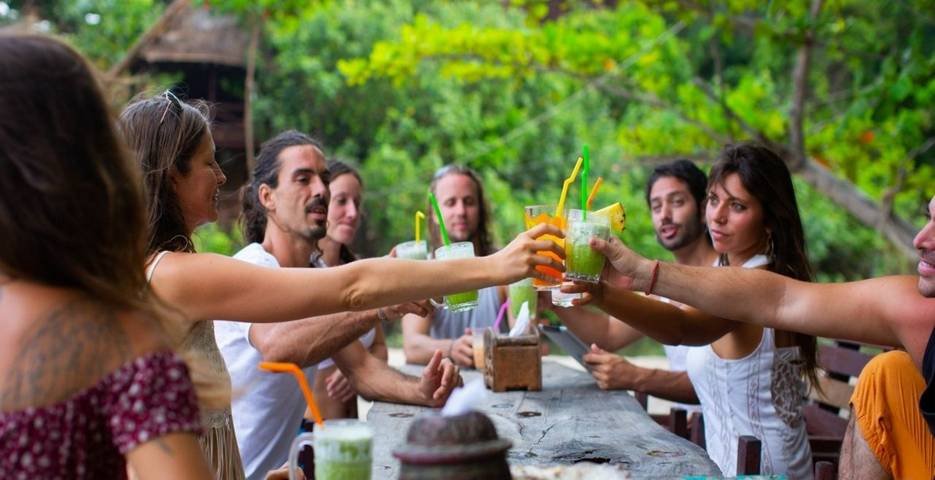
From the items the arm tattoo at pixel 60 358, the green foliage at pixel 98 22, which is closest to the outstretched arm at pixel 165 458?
the arm tattoo at pixel 60 358

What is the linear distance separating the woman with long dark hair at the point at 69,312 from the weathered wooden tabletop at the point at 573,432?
598 mm

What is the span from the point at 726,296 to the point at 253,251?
5.81 ft

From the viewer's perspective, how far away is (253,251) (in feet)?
11.9

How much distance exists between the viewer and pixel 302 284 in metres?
2.16

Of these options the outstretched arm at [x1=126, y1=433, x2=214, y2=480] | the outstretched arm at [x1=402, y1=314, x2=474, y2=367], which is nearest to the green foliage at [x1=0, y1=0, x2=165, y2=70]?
the outstretched arm at [x1=402, y1=314, x2=474, y2=367]

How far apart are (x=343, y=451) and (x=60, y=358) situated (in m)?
0.50

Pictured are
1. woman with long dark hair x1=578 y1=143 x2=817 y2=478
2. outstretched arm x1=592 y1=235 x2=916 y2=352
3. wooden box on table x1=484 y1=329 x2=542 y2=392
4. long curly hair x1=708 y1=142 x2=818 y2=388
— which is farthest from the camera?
wooden box on table x1=484 y1=329 x2=542 y2=392

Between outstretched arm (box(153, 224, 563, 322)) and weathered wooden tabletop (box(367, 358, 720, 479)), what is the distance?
380 millimetres

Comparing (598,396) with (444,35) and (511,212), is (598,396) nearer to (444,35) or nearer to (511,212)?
(444,35)

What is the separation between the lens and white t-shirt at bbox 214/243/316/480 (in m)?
3.38

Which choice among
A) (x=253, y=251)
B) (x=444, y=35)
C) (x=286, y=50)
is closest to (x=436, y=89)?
(x=286, y=50)

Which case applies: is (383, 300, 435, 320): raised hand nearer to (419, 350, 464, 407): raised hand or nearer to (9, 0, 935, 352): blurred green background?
(419, 350, 464, 407): raised hand

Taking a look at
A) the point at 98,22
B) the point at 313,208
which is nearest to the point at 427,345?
the point at 313,208

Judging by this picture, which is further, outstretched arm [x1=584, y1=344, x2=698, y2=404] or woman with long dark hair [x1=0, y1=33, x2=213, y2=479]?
outstretched arm [x1=584, y1=344, x2=698, y2=404]
